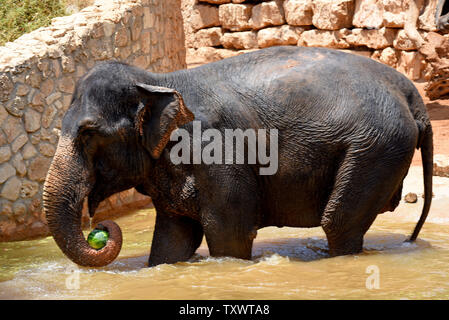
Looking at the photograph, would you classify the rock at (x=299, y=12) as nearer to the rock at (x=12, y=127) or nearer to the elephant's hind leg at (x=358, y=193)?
the rock at (x=12, y=127)

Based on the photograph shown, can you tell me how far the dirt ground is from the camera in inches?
402

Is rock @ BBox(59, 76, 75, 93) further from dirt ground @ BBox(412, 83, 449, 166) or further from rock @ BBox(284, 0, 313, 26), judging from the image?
rock @ BBox(284, 0, 313, 26)

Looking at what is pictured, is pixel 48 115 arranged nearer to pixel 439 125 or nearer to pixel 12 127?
pixel 12 127

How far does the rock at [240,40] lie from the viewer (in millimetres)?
17188

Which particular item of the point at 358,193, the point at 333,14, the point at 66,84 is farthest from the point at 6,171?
the point at 333,14

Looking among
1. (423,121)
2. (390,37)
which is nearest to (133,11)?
(423,121)

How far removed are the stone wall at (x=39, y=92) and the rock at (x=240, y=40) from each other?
8659 mm

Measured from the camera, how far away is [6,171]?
728 cm

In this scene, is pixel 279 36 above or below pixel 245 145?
above

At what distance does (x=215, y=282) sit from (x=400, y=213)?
3592 mm

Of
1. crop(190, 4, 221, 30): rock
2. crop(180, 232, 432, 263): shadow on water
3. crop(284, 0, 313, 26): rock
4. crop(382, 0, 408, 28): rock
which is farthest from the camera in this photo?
crop(190, 4, 221, 30): rock

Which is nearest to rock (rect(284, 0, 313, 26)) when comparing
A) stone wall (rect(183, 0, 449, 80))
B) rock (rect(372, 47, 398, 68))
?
stone wall (rect(183, 0, 449, 80))

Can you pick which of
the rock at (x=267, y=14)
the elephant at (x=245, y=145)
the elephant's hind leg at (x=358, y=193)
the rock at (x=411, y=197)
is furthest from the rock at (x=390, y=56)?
the elephant's hind leg at (x=358, y=193)

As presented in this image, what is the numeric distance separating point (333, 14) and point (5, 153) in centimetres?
1005
